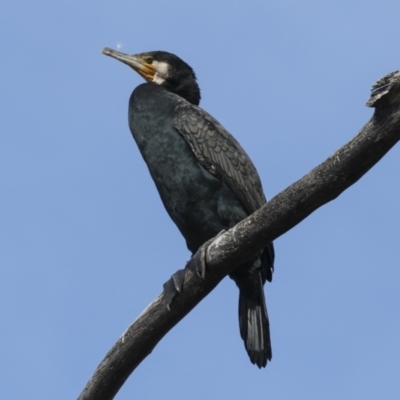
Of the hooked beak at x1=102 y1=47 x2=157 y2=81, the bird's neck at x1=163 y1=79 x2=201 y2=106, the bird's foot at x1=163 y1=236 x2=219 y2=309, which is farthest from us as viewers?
the hooked beak at x1=102 y1=47 x2=157 y2=81

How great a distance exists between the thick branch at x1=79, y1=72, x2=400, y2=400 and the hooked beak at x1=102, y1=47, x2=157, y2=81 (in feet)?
8.82

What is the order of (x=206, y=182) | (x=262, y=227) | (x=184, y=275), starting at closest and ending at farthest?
(x=262, y=227), (x=184, y=275), (x=206, y=182)

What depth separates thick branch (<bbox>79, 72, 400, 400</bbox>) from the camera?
427cm

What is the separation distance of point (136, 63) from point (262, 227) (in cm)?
329

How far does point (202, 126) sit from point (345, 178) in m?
2.33

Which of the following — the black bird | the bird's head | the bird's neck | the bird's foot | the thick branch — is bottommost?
the thick branch

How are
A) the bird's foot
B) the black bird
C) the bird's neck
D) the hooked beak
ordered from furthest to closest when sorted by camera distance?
1. the hooked beak
2. the bird's neck
3. the black bird
4. the bird's foot

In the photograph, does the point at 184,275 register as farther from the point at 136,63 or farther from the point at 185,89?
the point at 136,63

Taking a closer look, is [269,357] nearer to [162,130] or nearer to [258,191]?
[258,191]

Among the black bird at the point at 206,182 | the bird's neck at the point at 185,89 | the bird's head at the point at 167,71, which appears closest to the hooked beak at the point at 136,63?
the bird's head at the point at 167,71

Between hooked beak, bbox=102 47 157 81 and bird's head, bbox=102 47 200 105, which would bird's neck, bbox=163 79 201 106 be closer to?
bird's head, bbox=102 47 200 105

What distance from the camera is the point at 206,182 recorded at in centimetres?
643

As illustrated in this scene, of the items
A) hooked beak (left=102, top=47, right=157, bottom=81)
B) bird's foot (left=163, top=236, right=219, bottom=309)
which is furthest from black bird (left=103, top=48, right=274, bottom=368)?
bird's foot (left=163, top=236, right=219, bottom=309)

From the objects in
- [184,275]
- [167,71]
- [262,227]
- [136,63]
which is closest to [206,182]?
[184,275]
